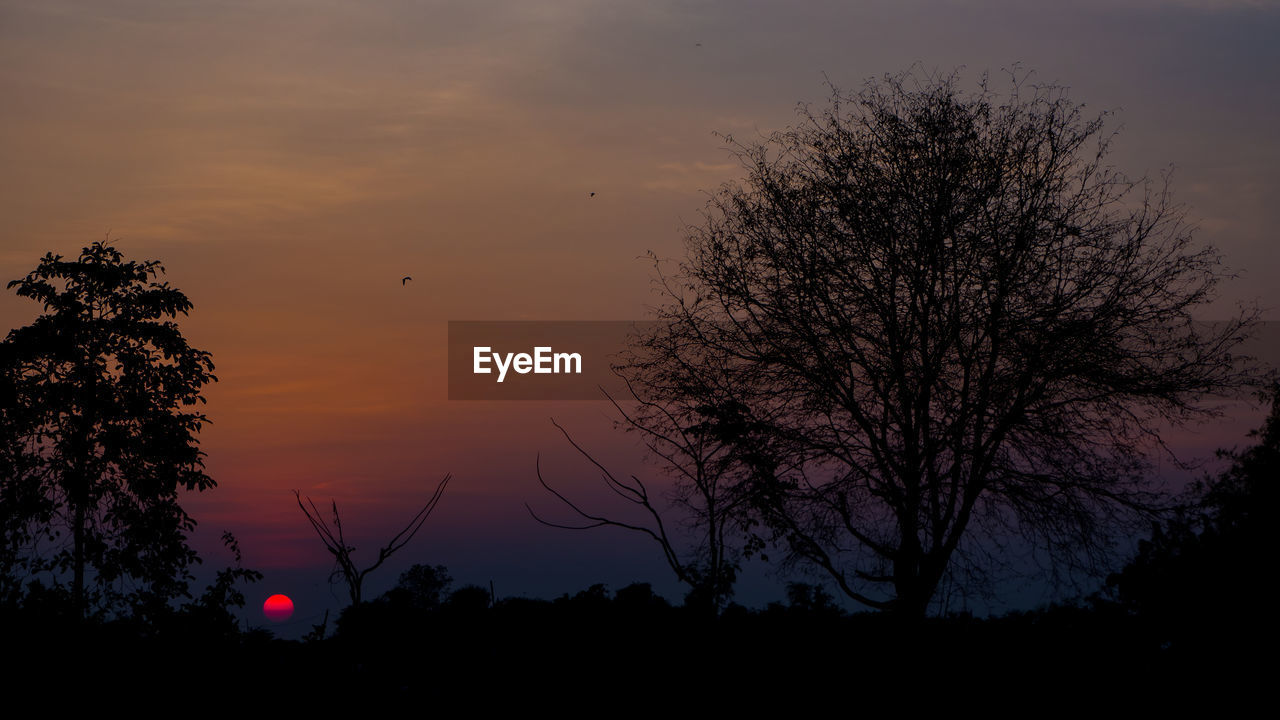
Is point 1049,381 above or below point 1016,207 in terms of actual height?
below

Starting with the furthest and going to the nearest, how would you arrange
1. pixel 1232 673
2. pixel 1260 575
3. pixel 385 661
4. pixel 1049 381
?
pixel 1049 381 → pixel 1260 575 → pixel 385 661 → pixel 1232 673

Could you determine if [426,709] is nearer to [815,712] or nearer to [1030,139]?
[815,712]

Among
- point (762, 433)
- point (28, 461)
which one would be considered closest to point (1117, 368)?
point (762, 433)

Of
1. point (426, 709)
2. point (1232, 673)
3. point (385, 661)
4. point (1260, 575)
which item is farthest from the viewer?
point (1260, 575)

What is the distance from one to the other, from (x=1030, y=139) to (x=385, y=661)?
47.5 feet

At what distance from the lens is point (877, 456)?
63.7 feet

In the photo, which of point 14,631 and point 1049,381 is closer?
point 14,631

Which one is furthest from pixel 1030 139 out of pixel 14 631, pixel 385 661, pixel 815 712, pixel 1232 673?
pixel 14 631

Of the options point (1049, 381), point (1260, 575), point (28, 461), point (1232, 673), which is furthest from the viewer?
point (28, 461)

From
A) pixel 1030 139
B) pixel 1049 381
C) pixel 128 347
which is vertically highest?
pixel 1030 139

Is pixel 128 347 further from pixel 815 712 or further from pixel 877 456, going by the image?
pixel 815 712

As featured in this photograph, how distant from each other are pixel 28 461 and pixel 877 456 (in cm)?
1900

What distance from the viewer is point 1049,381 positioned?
19188mm

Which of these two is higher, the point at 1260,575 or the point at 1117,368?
the point at 1117,368
